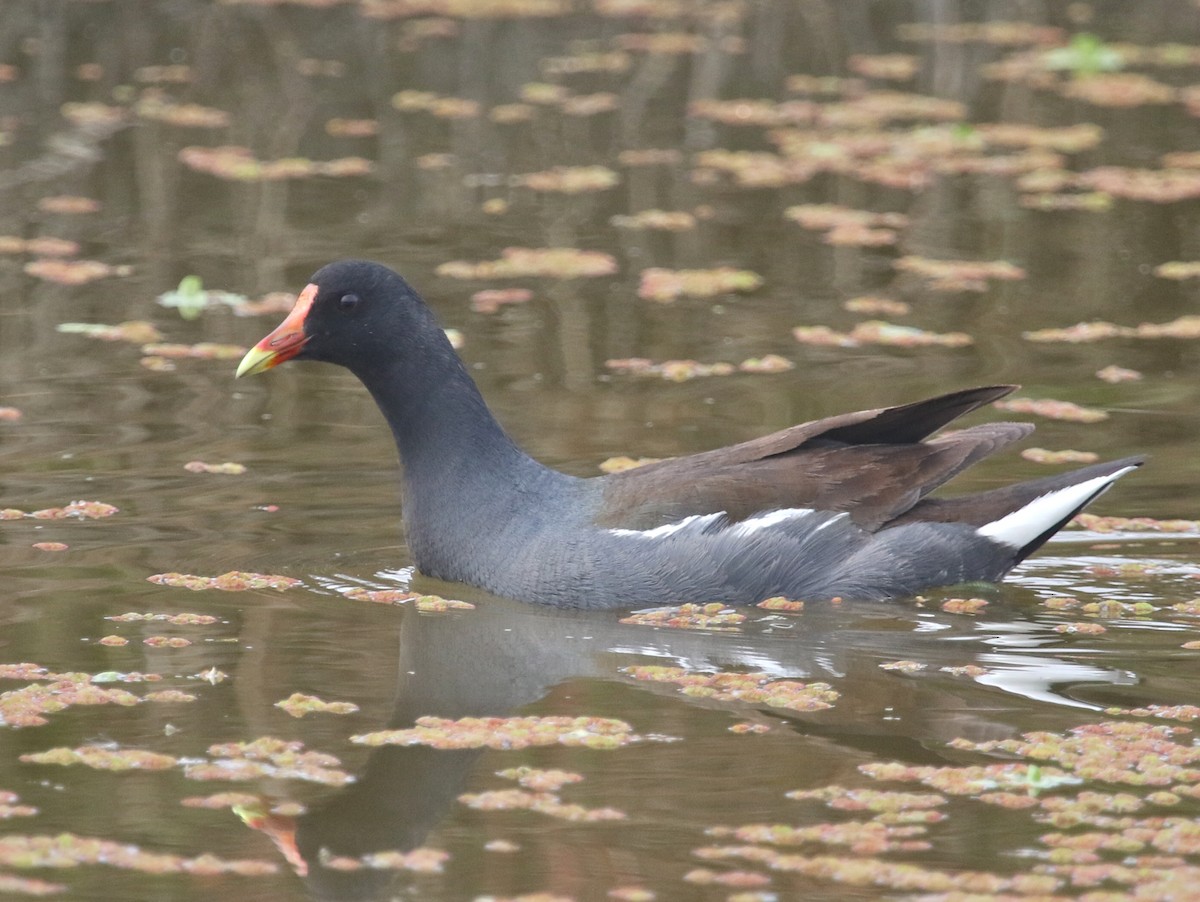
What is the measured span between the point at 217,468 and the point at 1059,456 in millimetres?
3310

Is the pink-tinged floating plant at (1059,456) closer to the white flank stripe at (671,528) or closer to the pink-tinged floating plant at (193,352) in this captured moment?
the white flank stripe at (671,528)

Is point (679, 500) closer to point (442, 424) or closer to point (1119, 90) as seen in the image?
point (442, 424)

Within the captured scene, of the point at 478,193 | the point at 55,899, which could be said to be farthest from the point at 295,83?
the point at 55,899

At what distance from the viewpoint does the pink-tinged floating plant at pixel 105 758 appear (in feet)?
17.0

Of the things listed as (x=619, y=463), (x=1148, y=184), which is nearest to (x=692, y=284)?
(x=619, y=463)

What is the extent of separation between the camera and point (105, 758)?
17.1 feet

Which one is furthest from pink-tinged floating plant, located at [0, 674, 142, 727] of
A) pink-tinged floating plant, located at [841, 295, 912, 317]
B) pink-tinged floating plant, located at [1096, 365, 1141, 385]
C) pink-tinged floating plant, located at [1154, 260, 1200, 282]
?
pink-tinged floating plant, located at [1154, 260, 1200, 282]

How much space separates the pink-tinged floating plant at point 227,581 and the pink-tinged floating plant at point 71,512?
0.70 m

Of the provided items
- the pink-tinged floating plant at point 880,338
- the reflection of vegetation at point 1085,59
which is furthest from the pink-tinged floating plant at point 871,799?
the reflection of vegetation at point 1085,59

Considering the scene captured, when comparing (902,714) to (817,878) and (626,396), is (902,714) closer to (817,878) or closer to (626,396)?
(817,878)

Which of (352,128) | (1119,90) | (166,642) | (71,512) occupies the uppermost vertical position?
(1119,90)

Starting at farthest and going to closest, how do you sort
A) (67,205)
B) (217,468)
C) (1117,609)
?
(67,205), (217,468), (1117,609)

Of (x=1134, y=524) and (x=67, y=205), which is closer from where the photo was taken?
(x=1134, y=524)

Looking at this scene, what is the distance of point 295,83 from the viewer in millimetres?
15570
